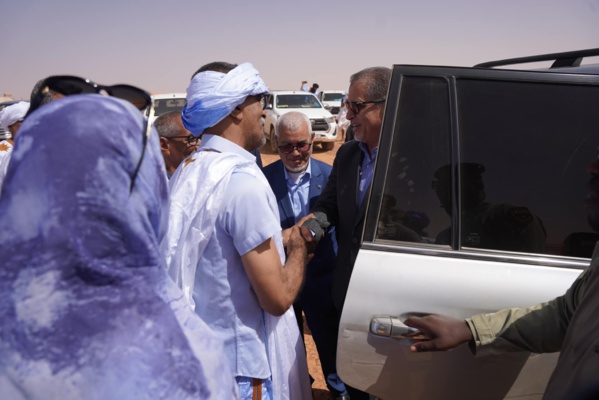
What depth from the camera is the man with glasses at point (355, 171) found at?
258 centimetres

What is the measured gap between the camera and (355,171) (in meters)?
2.68

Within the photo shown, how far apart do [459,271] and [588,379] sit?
69cm

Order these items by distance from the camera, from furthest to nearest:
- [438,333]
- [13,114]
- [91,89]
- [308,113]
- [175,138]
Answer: [308,113] < [13,114] < [175,138] < [438,333] < [91,89]

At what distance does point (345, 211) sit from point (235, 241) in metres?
1.09

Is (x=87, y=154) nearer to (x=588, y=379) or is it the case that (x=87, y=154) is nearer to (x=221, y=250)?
(x=221, y=250)

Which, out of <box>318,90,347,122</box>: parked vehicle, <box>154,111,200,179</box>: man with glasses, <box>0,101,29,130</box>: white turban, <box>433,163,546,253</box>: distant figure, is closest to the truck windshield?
<box>318,90,347,122</box>: parked vehicle

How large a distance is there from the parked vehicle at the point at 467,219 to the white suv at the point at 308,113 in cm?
1412

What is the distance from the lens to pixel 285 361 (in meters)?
1.95

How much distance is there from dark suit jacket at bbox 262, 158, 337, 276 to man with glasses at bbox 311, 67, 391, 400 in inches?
15.8

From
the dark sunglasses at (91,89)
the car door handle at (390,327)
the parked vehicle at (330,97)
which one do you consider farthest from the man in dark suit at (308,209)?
the parked vehicle at (330,97)

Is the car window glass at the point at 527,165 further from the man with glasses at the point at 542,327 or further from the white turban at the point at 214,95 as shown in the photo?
the white turban at the point at 214,95

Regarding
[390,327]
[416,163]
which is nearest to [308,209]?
[416,163]

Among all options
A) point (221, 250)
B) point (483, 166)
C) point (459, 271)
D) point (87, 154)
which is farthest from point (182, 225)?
point (483, 166)

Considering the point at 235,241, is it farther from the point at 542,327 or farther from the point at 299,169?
the point at 299,169
